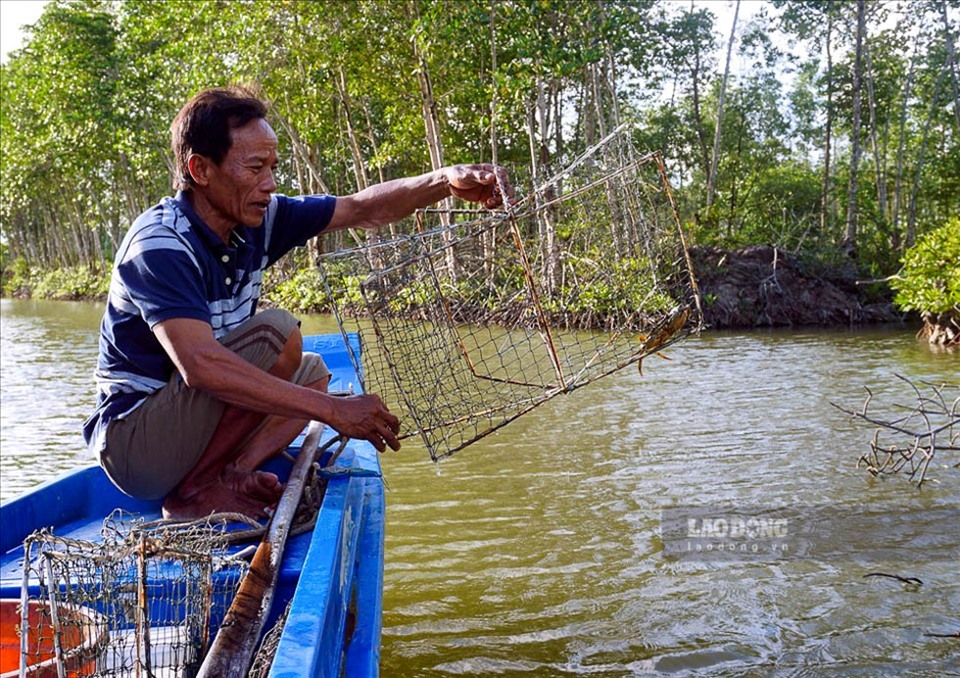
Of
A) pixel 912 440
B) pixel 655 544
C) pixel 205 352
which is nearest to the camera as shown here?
pixel 205 352

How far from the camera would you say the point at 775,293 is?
1479 cm

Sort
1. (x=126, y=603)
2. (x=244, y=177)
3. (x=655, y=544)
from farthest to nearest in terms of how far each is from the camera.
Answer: (x=655, y=544) → (x=244, y=177) → (x=126, y=603)

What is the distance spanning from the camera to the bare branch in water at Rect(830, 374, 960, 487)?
4301mm

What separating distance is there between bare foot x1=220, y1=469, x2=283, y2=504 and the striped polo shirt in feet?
1.25

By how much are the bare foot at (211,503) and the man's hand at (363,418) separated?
19.8 inches

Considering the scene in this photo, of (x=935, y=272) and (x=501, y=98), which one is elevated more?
(x=501, y=98)

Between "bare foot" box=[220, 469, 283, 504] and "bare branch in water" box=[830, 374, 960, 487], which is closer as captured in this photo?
"bare foot" box=[220, 469, 283, 504]

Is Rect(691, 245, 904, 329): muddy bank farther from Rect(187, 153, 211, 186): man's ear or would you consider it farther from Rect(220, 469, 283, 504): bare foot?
Rect(187, 153, 211, 186): man's ear

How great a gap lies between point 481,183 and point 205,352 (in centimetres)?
121

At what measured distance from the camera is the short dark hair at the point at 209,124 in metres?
2.65

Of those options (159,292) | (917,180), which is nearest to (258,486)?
(159,292)

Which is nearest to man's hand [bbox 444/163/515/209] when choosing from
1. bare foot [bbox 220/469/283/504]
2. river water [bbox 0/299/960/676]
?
bare foot [bbox 220/469/283/504]

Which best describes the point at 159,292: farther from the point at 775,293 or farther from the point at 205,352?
the point at 775,293

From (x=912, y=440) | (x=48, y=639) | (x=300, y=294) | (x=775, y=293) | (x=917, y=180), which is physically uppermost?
(x=917, y=180)
